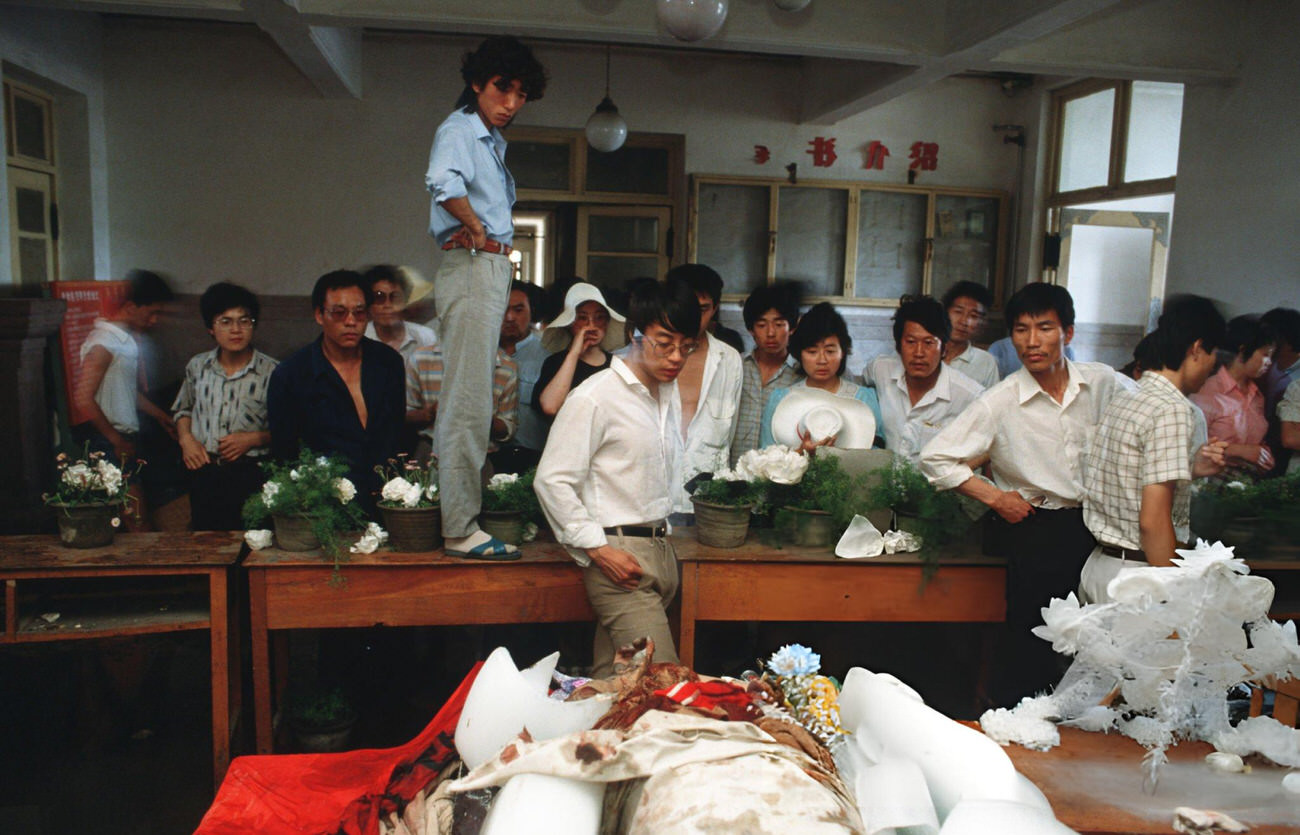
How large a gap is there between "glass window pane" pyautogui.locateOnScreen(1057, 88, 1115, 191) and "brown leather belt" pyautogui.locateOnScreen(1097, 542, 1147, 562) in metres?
5.92

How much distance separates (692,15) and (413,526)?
2670mm

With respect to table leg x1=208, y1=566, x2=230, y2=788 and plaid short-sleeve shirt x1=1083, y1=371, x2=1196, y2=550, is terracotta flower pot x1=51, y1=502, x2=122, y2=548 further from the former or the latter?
plaid short-sleeve shirt x1=1083, y1=371, x2=1196, y2=550

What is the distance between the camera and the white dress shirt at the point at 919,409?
412 cm

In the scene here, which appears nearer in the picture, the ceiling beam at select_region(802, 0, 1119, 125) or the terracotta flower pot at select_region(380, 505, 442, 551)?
the terracotta flower pot at select_region(380, 505, 442, 551)

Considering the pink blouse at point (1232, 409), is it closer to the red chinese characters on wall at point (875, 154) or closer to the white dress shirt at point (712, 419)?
the white dress shirt at point (712, 419)

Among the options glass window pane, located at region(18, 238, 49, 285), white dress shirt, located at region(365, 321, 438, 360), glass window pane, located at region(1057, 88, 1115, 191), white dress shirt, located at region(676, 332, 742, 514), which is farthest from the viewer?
glass window pane, located at region(1057, 88, 1115, 191)

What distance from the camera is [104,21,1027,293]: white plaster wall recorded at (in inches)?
297

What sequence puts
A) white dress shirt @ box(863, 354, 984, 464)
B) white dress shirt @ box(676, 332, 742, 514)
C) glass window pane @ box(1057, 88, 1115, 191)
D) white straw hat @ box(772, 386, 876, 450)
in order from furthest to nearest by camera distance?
1. glass window pane @ box(1057, 88, 1115, 191)
2. white dress shirt @ box(863, 354, 984, 464)
3. white dress shirt @ box(676, 332, 742, 514)
4. white straw hat @ box(772, 386, 876, 450)

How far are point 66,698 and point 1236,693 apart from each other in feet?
14.9

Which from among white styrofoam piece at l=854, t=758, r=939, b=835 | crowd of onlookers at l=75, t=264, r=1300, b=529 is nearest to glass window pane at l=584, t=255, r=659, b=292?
crowd of onlookers at l=75, t=264, r=1300, b=529

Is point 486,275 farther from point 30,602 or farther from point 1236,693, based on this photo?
point 1236,693

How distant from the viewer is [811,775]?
179cm

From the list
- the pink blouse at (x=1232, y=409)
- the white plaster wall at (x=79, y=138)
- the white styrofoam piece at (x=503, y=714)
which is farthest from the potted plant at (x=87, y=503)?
the pink blouse at (x=1232, y=409)

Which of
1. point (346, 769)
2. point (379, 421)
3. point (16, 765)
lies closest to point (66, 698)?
point (16, 765)
